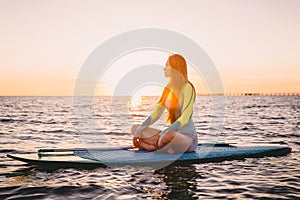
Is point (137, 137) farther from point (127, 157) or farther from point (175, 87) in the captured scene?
point (175, 87)

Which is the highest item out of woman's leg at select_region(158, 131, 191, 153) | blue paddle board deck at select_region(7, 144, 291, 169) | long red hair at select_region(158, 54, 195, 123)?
long red hair at select_region(158, 54, 195, 123)

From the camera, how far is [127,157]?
7.98m

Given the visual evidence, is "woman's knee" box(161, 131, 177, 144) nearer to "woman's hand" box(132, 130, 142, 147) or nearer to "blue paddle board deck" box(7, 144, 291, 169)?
"blue paddle board deck" box(7, 144, 291, 169)

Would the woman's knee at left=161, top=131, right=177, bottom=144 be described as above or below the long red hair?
below

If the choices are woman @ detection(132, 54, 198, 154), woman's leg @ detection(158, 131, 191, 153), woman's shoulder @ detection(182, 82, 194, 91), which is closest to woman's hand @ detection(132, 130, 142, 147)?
woman @ detection(132, 54, 198, 154)

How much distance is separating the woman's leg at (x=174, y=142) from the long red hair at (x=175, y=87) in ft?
1.62

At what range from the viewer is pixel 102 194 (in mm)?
6121

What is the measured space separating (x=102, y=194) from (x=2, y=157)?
16.1ft

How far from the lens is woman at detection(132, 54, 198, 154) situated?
779cm

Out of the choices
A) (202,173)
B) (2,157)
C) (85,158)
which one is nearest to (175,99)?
(202,173)

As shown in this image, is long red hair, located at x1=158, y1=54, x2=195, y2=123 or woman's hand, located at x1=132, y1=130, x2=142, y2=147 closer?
long red hair, located at x1=158, y1=54, x2=195, y2=123

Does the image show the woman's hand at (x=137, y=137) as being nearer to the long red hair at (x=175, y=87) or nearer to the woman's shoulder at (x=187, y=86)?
the long red hair at (x=175, y=87)

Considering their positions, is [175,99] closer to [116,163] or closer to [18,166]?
[116,163]

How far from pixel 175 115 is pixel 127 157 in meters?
1.50
